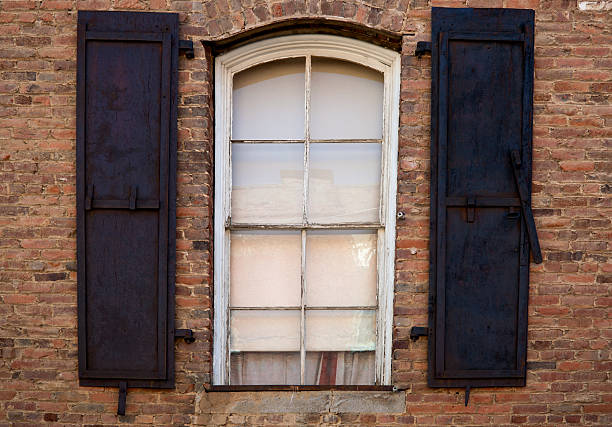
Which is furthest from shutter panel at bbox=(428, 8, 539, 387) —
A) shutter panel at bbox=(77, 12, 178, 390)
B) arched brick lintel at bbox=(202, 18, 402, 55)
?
shutter panel at bbox=(77, 12, 178, 390)

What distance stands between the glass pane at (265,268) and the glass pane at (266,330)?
0.06 m

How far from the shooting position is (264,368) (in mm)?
3512

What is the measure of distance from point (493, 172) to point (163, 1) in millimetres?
2173

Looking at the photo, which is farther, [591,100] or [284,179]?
[284,179]

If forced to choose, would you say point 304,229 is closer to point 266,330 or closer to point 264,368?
point 266,330

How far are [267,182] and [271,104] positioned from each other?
49 cm

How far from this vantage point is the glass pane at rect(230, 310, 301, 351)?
350cm

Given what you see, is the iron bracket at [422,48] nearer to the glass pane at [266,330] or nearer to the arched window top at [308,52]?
the arched window top at [308,52]

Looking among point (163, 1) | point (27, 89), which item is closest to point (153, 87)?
point (163, 1)

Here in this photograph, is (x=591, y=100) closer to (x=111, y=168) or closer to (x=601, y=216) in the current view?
(x=601, y=216)

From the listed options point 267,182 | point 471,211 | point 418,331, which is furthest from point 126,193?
point 471,211

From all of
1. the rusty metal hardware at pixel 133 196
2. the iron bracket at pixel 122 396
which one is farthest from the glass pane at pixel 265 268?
the iron bracket at pixel 122 396

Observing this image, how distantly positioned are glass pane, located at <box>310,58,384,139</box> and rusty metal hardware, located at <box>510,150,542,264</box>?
0.81m

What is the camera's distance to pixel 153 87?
3.25 m
